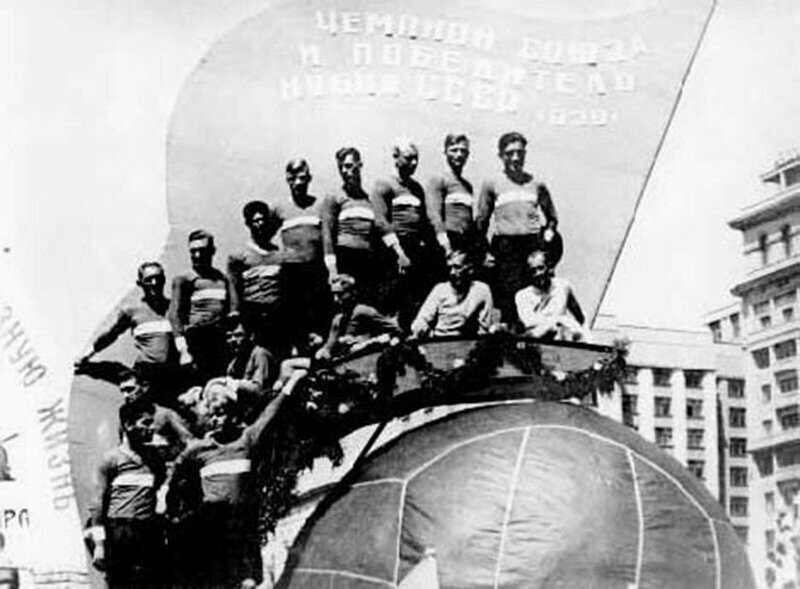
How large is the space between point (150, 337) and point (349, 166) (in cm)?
76

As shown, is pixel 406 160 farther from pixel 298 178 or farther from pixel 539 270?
pixel 539 270

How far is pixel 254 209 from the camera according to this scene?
4.47 meters

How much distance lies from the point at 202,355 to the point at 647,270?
4.45 feet

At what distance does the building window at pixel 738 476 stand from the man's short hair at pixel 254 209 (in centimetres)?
157

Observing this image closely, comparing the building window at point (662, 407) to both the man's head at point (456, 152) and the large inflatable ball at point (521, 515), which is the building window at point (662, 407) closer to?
the large inflatable ball at point (521, 515)

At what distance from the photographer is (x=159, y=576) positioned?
437cm

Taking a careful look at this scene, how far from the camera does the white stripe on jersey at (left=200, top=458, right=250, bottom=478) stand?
14.2 feet

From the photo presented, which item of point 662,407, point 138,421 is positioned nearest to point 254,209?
point 138,421

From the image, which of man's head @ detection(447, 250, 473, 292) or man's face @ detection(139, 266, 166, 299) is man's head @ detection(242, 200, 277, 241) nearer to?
man's face @ detection(139, 266, 166, 299)

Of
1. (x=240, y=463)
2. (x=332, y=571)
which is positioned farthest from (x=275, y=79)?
(x=332, y=571)

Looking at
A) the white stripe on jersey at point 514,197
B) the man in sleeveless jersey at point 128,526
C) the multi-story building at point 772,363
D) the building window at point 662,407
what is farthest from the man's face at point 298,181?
the multi-story building at point 772,363

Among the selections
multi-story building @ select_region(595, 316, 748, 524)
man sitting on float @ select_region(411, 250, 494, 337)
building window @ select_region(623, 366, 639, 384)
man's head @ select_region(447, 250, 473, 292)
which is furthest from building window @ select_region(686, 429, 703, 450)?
man's head @ select_region(447, 250, 473, 292)

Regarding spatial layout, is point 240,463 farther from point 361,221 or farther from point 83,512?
point 361,221

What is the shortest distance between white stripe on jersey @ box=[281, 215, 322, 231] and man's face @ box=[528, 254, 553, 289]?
63cm
